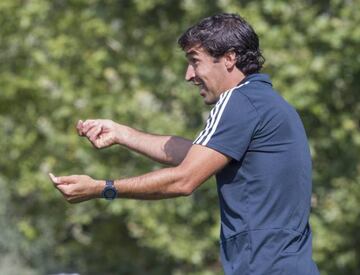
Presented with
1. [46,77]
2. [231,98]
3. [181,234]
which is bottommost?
[181,234]

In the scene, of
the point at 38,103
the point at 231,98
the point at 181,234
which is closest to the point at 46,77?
the point at 38,103

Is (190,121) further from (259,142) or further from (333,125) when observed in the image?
(259,142)

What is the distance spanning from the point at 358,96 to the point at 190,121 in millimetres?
1680

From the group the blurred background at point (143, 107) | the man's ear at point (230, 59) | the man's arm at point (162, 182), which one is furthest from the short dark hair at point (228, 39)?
the blurred background at point (143, 107)

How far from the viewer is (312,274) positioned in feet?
14.8

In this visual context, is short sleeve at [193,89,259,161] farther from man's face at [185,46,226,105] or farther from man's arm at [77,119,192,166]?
man's arm at [77,119,192,166]

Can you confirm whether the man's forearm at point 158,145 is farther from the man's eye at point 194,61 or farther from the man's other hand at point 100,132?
the man's eye at point 194,61

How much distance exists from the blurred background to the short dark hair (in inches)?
210

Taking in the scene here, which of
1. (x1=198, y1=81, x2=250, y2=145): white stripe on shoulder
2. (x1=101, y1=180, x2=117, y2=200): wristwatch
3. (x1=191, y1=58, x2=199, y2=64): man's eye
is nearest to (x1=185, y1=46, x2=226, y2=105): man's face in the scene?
(x1=191, y1=58, x2=199, y2=64): man's eye

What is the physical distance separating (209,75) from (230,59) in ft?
0.36

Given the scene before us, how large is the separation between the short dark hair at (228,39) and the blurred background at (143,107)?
533 centimetres

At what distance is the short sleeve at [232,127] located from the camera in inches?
173

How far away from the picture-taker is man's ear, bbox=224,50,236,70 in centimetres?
466

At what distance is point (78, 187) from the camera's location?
441 cm
